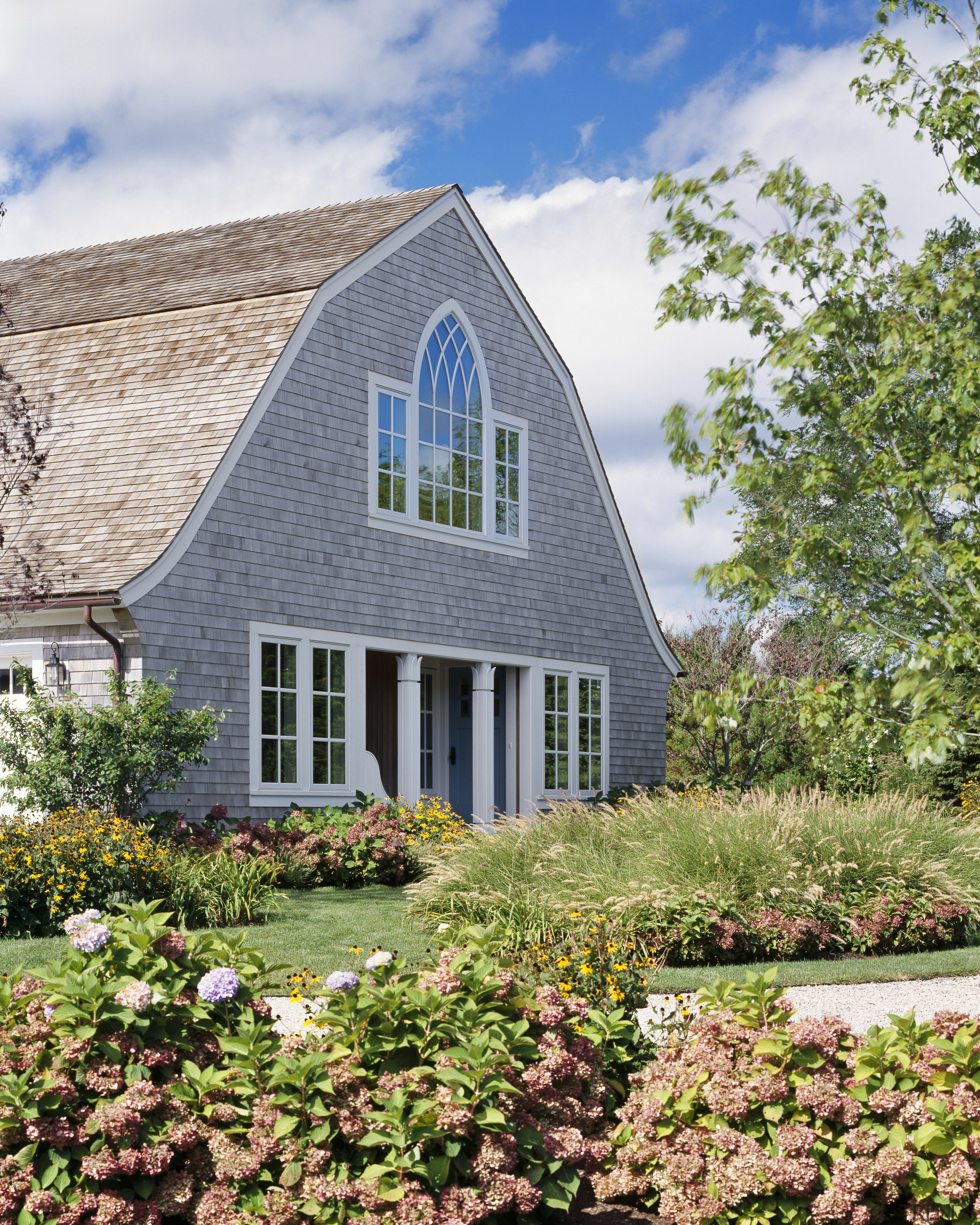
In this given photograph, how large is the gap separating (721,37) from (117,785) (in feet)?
25.3

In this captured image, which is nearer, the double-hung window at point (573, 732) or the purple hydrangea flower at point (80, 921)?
the purple hydrangea flower at point (80, 921)

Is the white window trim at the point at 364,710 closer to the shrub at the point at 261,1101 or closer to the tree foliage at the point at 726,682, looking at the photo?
the tree foliage at the point at 726,682

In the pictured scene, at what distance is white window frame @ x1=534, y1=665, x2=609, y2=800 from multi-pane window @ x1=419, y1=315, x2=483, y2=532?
2.64 meters

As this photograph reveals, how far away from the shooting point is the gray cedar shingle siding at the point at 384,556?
13148 millimetres

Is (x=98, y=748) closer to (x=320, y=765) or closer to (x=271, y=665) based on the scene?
(x=271, y=665)

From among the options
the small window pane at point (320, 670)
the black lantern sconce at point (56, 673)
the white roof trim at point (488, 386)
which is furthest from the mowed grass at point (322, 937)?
the white roof trim at point (488, 386)

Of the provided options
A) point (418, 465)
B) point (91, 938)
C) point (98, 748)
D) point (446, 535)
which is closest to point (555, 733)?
point (446, 535)

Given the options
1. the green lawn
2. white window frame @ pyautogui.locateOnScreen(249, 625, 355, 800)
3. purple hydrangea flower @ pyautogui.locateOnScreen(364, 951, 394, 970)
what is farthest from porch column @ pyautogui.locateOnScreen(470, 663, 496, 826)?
purple hydrangea flower @ pyautogui.locateOnScreen(364, 951, 394, 970)

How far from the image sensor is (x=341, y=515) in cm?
1484

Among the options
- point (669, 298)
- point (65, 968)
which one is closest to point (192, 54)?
point (669, 298)

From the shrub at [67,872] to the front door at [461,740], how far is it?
26.2ft

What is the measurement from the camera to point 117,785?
11.5 m

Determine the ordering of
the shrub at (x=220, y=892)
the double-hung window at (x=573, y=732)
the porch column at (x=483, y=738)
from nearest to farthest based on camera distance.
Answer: the shrub at (x=220, y=892) < the porch column at (x=483, y=738) < the double-hung window at (x=573, y=732)

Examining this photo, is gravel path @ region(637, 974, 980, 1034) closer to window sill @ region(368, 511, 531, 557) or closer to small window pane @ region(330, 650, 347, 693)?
small window pane @ region(330, 650, 347, 693)
